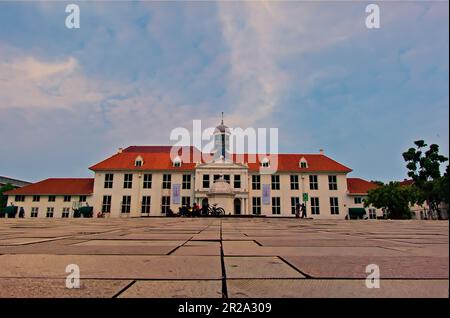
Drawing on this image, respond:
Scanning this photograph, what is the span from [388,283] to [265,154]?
44.7 metres

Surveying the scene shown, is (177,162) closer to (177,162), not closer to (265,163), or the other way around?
(177,162)

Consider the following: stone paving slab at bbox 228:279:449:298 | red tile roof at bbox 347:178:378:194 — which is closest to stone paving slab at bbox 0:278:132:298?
stone paving slab at bbox 228:279:449:298

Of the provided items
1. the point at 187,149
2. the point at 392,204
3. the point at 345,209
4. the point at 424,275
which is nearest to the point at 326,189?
the point at 345,209

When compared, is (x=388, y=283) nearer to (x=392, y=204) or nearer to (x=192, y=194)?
(x=192, y=194)

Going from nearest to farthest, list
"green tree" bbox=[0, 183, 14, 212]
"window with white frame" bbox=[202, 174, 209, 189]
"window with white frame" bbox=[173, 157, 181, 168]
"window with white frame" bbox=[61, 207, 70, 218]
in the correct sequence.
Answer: "window with white frame" bbox=[202, 174, 209, 189]
"window with white frame" bbox=[173, 157, 181, 168]
"window with white frame" bbox=[61, 207, 70, 218]
"green tree" bbox=[0, 183, 14, 212]

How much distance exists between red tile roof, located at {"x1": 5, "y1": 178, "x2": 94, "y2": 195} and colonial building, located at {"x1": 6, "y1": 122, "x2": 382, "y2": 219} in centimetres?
14

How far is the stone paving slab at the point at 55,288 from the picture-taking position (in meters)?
1.45

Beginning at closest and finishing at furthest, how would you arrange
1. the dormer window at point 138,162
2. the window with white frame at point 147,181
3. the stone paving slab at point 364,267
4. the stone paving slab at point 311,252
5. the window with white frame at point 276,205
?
the stone paving slab at point 364,267, the stone paving slab at point 311,252, the window with white frame at point 276,205, the window with white frame at point 147,181, the dormer window at point 138,162

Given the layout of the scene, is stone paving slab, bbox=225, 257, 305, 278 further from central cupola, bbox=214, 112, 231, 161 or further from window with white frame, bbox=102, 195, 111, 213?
window with white frame, bbox=102, 195, 111, 213

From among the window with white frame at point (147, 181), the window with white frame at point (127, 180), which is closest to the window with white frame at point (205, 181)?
the window with white frame at point (147, 181)

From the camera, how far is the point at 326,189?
4256 centimetres

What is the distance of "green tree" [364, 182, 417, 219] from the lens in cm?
4022

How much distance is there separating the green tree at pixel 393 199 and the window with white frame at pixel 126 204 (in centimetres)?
3153

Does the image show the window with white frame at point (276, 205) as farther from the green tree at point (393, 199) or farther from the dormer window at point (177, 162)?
the dormer window at point (177, 162)
